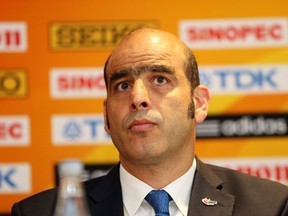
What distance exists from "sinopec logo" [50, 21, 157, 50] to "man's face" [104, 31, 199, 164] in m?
0.87

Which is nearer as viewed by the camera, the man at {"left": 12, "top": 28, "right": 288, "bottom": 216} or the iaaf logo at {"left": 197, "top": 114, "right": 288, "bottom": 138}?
the man at {"left": 12, "top": 28, "right": 288, "bottom": 216}

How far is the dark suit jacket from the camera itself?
1.91 metres

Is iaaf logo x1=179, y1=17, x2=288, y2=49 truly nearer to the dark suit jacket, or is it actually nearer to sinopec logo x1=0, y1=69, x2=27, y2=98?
sinopec logo x1=0, y1=69, x2=27, y2=98

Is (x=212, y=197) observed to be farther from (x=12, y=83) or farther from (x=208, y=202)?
(x=12, y=83)

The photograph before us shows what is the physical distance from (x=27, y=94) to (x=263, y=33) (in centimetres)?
117

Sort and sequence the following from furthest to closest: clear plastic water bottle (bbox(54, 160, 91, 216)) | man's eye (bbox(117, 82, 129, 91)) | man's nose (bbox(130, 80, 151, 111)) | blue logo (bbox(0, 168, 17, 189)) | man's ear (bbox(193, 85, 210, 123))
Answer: blue logo (bbox(0, 168, 17, 189)), man's ear (bbox(193, 85, 210, 123)), man's eye (bbox(117, 82, 129, 91)), man's nose (bbox(130, 80, 151, 111)), clear plastic water bottle (bbox(54, 160, 91, 216))

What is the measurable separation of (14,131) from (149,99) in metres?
1.17

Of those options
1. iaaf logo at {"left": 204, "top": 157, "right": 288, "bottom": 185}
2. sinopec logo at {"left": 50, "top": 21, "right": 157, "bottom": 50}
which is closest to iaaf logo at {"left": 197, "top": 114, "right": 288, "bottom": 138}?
iaaf logo at {"left": 204, "top": 157, "right": 288, "bottom": 185}

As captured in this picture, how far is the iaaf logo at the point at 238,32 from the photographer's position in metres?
2.90

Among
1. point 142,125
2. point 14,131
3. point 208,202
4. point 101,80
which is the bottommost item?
point 14,131

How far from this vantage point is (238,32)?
2916 millimetres

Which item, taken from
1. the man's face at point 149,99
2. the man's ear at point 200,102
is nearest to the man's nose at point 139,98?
the man's face at point 149,99

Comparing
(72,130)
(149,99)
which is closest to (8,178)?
(72,130)

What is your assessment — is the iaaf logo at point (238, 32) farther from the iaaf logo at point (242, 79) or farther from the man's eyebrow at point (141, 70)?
the man's eyebrow at point (141, 70)
